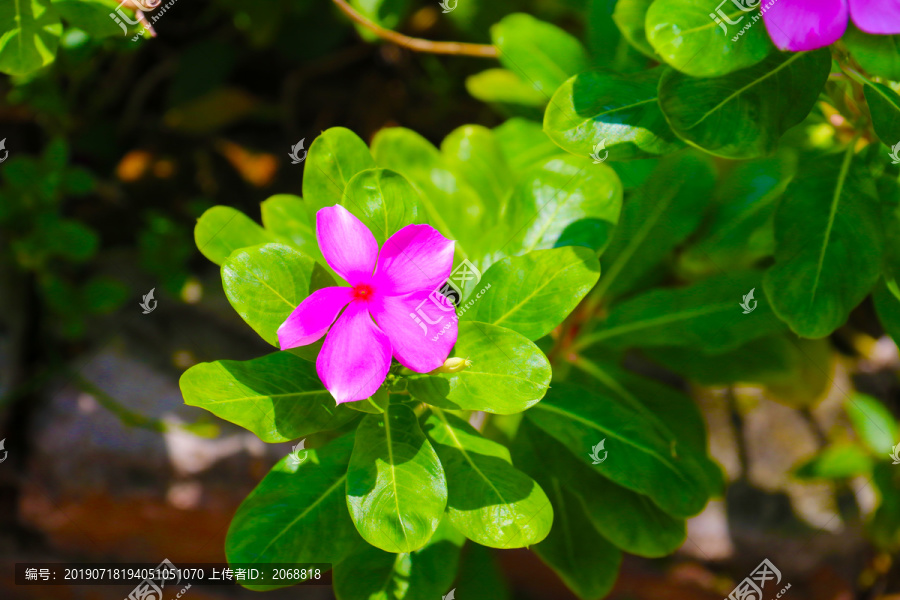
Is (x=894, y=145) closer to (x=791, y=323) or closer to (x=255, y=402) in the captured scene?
(x=791, y=323)

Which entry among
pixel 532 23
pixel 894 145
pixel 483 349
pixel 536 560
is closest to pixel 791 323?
pixel 894 145

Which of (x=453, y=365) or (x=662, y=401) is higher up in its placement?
(x=453, y=365)

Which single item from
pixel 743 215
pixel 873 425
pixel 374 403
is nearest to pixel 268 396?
pixel 374 403

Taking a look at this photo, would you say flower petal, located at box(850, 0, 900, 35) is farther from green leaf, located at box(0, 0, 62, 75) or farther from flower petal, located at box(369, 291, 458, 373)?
green leaf, located at box(0, 0, 62, 75)

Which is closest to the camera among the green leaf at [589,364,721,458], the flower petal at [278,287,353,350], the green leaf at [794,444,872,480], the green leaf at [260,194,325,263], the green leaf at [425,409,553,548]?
the flower petal at [278,287,353,350]

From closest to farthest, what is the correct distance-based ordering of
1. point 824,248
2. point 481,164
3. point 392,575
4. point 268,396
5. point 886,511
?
1. point 268,396
2. point 824,248
3. point 392,575
4. point 481,164
5. point 886,511

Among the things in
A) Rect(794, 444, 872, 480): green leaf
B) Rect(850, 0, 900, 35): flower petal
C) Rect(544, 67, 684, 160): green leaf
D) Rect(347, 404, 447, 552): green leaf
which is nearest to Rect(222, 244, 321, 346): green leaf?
Rect(347, 404, 447, 552): green leaf

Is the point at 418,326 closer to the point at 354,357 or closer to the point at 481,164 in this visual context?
the point at 354,357
